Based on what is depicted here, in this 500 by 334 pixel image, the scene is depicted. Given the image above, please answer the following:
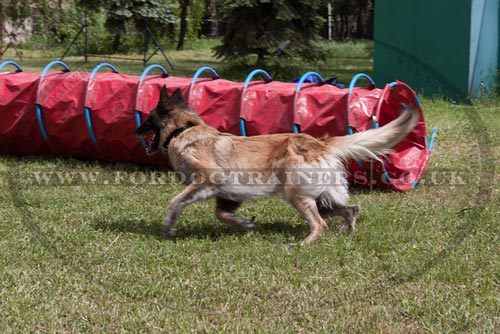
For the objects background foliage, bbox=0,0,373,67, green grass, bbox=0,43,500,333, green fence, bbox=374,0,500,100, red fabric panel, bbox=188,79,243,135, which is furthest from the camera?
background foliage, bbox=0,0,373,67

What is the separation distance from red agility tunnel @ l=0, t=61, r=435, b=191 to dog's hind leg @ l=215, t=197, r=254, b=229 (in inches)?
65.7

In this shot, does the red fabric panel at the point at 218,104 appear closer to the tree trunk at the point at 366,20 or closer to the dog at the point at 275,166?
the dog at the point at 275,166

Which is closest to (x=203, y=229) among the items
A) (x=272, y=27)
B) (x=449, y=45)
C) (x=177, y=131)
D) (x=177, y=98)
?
(x=177, y=131)

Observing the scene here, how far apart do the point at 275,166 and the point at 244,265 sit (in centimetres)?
98

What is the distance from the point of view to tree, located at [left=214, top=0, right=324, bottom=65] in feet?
54.0

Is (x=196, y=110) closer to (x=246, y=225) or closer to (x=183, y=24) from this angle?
(x=246, y=225)

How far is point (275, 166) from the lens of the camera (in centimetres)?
548

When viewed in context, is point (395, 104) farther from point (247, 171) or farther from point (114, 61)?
point (114, 61)

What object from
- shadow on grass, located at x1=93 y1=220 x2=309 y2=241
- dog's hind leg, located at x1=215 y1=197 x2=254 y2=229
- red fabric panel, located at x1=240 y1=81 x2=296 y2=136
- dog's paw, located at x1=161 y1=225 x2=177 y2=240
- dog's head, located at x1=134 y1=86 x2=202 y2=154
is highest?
dog's head, located at x1=134 y1=86 x2=202 y2=154

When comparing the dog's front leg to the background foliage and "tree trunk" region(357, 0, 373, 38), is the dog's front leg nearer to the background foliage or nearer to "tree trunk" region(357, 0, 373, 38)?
the background foliage

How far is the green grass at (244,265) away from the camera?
3.98 m

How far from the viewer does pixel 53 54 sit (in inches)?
951

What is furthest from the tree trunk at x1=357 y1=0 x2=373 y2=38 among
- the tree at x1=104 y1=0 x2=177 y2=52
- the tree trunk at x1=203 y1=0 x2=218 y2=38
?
the tree at x1=104 y1=0 x2=177 y2=52

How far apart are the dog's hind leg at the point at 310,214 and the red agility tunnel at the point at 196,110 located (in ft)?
5.57
